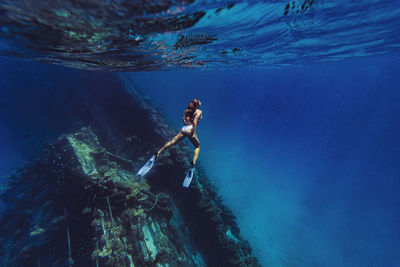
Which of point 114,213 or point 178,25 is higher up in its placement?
point 178,25

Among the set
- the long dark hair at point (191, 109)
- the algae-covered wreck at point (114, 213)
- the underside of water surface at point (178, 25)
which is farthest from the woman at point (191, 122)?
the underside of water surface at point (178, 25)

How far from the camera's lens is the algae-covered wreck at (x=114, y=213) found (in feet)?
18.5

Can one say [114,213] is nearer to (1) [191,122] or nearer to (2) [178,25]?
(1) [191,122]

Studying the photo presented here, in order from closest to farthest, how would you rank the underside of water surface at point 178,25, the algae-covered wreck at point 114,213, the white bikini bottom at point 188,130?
the underside of water surface at point 178,25 < the algae-covered wreck at point 114,213 < the white bikini bottom at point 188,130

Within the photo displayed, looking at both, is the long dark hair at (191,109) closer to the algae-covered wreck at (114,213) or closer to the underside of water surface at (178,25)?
the underside of water surface at (178,25)

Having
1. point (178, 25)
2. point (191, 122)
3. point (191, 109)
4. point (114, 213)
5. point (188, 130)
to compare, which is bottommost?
point (114, 213)

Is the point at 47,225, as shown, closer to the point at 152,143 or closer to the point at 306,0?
the point at 152,143

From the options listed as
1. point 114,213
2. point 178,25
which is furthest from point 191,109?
point 114,213

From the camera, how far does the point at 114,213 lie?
6.03 metres

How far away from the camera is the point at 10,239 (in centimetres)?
840

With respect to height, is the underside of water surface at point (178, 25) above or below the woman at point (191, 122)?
above

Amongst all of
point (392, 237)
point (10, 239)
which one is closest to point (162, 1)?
point (10, 239)

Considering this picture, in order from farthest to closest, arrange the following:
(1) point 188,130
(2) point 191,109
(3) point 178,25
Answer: (3) point 178,25
(2) point 191,109
(1) point 188,130

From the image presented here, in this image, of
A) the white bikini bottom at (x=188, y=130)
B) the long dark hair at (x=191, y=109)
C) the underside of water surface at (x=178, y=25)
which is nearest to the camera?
the underside of water surface at (x=178, y=25)
